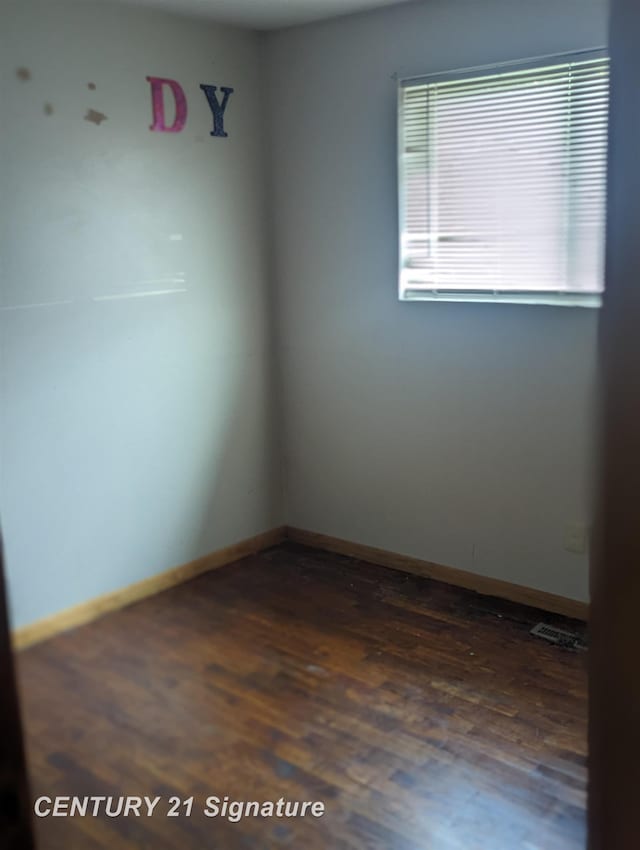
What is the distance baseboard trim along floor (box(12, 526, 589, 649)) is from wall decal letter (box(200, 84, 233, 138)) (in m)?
1.47

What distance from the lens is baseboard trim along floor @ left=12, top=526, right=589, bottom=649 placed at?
2485 millimetres

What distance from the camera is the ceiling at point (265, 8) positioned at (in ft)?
8.08

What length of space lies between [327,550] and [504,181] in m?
1.48

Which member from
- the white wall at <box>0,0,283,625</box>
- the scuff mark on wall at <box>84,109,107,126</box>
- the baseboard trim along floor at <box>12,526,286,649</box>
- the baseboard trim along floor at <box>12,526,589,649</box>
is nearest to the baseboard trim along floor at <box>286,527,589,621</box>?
the baseboard trim along floor at <box>12,526,589,649</box>

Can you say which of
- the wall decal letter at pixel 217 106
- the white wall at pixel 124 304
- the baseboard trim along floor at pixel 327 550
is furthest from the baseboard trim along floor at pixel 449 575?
the wall decal letter at pixel 217 106

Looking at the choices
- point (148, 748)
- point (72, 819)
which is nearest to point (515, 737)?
point (148, 748)

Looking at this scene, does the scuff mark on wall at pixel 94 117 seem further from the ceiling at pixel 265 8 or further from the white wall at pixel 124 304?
the ceiling at pixel 265 8

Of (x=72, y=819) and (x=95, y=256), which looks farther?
(x=95, y=256)

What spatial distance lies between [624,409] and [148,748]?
1580 mm

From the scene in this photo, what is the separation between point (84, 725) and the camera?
1887mm

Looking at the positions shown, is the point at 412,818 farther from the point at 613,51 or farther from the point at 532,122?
the point at 532,122

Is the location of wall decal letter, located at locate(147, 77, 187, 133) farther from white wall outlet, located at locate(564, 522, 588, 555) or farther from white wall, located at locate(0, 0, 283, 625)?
white wall outlet, located at locate(564, 522, 588, 555)

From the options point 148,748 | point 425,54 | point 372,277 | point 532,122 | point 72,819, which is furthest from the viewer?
point 372,277

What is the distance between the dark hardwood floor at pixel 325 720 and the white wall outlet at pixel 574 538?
0.77 feet
